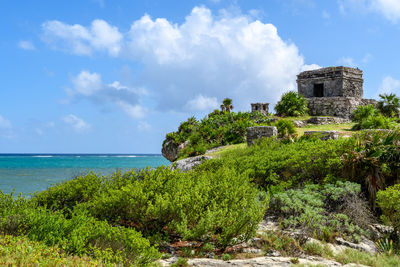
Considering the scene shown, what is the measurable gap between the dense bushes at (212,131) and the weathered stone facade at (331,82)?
25.1ft

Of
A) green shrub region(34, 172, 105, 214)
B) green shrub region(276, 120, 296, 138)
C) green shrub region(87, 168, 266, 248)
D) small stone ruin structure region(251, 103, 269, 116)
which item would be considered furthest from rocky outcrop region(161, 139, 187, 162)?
green shrub region(87, 168, 266, 248)

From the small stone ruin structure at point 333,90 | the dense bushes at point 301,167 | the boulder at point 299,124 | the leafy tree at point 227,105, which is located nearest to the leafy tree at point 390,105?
the small stone ruin structure at point 333,90

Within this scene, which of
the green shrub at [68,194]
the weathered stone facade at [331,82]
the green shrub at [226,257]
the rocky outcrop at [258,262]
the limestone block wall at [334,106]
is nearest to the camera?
the rocky outcrop at [258,262]

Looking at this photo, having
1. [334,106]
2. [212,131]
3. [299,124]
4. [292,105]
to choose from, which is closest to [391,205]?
[299,124]

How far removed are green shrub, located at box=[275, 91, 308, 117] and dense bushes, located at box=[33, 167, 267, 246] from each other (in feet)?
71.2

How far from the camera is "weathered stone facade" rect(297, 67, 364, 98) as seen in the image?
29.7m

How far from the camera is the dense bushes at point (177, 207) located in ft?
18.8

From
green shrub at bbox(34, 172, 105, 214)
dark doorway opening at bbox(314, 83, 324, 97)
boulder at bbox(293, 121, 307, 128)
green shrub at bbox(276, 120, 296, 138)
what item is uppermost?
dark doorway opening at bbox(314, 83, 324, 97)

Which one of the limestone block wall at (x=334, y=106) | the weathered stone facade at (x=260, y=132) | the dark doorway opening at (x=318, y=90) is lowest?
the weathered stone facade at (x=260, y=132)

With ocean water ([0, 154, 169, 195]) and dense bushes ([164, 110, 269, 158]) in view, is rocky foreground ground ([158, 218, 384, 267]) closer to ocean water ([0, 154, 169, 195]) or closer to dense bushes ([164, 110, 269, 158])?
ocean water ([0, 154, 169, 195])

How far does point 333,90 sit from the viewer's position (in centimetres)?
3017

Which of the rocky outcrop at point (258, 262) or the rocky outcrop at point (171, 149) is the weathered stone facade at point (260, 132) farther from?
the rocky outcrop at point (258, 262)

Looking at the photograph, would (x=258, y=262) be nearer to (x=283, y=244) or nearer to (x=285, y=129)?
(x=283, y=244)

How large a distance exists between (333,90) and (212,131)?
13100 mm
